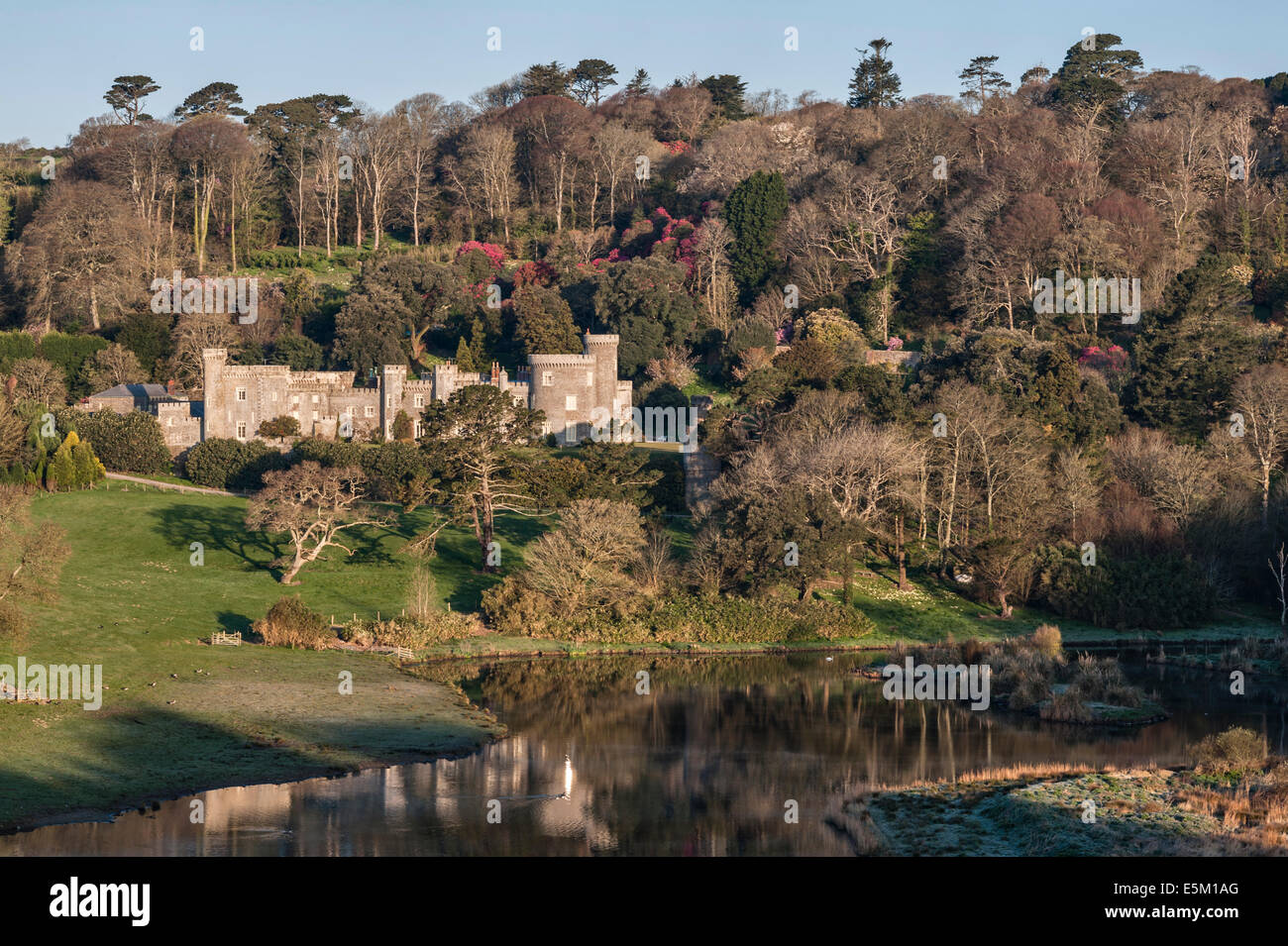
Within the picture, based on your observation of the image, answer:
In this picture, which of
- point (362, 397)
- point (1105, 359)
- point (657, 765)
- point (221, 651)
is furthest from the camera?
point (362, 397)

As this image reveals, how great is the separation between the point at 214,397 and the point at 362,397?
26.1ft

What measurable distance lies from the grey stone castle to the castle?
Result: 55mm

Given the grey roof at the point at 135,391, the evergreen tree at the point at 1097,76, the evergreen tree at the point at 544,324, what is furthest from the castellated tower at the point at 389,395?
the evergreen tree at the point at 1097,76

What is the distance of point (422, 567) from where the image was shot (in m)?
55.0

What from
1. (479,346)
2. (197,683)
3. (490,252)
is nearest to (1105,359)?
(479,346)

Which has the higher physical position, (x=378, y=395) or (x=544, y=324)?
(x=544, y=324)

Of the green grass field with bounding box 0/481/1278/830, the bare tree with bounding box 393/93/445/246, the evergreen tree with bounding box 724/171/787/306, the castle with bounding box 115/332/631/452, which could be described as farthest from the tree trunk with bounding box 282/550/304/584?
the bare tree with bounding box 393/93/445/246

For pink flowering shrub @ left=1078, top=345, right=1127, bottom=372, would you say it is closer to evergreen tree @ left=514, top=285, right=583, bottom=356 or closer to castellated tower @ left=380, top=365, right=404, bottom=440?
evergreen tree @ left=514, top=285, right=583, bottom=356

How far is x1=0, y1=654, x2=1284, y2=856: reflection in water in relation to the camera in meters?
26.8

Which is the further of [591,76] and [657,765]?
[591,76]

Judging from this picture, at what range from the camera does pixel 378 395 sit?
78.4 m

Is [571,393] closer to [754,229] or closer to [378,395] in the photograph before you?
[378,395]
